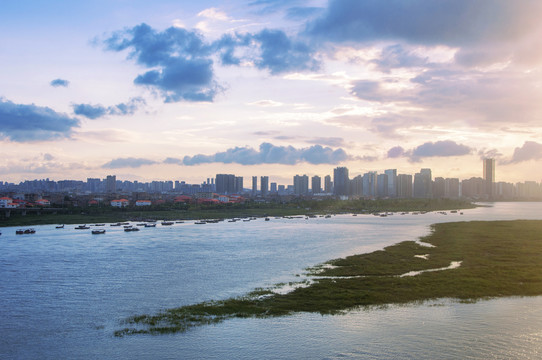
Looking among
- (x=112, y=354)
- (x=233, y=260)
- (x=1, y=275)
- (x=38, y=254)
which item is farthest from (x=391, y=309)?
(x=38, y=254)

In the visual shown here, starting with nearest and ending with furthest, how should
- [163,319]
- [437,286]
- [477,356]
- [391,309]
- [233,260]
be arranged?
[477,356] < [163,319] < [391,309] < [437,286] < [233,260]

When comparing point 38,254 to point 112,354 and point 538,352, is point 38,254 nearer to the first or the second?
point 112,354

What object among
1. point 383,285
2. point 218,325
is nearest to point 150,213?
point 383,285

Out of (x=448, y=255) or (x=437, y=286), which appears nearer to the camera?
(x=437, y=286)

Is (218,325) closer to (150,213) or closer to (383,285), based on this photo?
(383,285)

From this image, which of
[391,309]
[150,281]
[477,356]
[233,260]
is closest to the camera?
[477,356]

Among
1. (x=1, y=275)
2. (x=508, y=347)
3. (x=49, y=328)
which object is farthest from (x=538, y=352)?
(x=1, y=275)

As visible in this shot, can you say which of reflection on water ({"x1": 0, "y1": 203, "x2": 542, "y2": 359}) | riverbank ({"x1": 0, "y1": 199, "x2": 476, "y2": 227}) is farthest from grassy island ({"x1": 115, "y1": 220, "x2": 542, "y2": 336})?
riverbank ({"x1": 0, "y1": 199, "x2": 476, "y2": 227})

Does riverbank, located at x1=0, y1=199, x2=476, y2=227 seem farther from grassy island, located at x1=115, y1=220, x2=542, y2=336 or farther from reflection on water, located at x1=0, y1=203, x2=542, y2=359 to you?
grassy island, located at x1=115, y1=220, x2=542, y2=336
